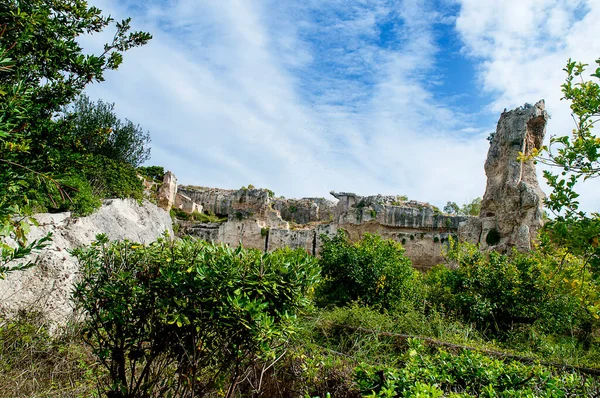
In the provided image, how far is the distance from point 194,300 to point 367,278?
576 centimetres

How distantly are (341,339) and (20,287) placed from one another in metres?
4.47

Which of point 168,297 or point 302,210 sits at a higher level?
point 302,210

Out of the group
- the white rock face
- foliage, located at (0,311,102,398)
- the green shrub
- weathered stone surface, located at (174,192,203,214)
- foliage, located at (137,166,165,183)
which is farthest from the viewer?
foliage, located at (137,166,165,183)

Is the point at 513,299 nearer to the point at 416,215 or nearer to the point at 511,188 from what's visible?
the point at 511,188

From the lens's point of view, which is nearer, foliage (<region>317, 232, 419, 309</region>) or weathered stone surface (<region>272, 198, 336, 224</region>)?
foliage (<region>317, 232, 419, 309</region>)

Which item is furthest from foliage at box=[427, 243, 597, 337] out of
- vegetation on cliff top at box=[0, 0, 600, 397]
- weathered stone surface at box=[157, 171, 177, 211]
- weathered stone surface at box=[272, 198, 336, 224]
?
weathered stone surface at box=[272, 198, 336, 224]

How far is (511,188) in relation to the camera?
1622 cm

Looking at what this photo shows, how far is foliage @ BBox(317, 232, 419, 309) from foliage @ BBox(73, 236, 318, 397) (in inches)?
192

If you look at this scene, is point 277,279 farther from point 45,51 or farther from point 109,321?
point 45,51

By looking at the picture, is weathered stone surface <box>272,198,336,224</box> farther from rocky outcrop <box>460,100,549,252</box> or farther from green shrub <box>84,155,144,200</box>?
green shrub <box>84,155,144,200</box>

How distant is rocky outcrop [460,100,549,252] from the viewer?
15438mm

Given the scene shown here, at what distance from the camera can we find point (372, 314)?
6336mm

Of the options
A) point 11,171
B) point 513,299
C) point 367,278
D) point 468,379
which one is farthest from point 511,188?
point 11,171

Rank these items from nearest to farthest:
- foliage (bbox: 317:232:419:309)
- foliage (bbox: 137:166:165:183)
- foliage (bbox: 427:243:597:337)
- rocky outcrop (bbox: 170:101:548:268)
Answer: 1. foliage (bbox: 427:243:597:337)
2. foliage (bbox: 317:232:419:309)
3. rocky outcrop (bbox: 170:101:548:268)
4. foliage (bbox: 137:166:165:183)
